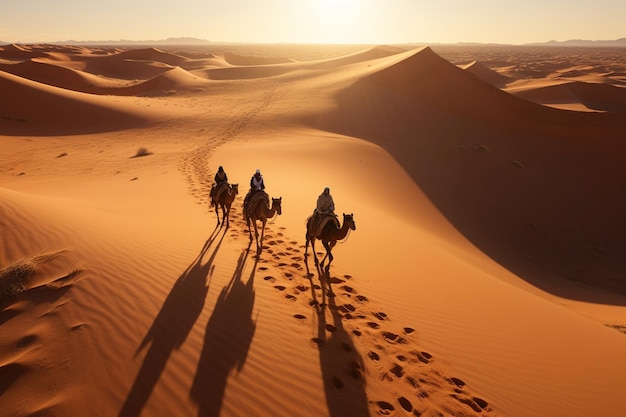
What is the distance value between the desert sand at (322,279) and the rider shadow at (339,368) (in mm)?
28

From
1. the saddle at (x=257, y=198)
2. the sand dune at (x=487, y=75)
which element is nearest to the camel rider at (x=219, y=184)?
the saddle at (x=257, y=198)

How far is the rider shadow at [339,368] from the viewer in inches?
177

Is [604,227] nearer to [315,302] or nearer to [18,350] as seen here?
[315,302]

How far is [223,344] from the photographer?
5.23m

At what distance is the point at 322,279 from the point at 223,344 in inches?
113

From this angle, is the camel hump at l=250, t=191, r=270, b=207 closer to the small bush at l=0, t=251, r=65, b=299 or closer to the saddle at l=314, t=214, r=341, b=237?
the saddle at l=314, t=214, r=341, b=237

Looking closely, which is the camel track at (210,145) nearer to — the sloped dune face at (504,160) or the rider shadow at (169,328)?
the rider shadow at (169,328)

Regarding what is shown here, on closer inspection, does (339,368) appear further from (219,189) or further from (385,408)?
(219,189)

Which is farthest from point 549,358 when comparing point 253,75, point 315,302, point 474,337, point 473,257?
point 253,75

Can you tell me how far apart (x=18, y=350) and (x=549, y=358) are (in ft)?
25.8

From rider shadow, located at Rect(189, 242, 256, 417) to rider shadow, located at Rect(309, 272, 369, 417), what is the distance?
3.79 feet

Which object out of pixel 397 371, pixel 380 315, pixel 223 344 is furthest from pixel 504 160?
pixel 223 344

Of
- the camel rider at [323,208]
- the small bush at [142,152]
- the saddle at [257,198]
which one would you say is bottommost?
the small bush at [142,152]

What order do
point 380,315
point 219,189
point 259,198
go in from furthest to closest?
1. point 219,189
2. point 259,198
3. point 380,315
